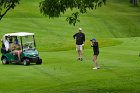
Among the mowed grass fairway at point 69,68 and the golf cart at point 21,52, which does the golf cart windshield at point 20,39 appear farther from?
the mowed grass fairway at point 69,68

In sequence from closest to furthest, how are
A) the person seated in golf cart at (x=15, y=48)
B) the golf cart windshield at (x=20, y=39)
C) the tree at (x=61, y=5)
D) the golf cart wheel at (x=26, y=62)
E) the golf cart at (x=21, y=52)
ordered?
1. the tree at (x=61, y=5)
2. the golf cart wheel at (x=26, y=62)
3. the golf cart at (x=21, y=52)
4. the person seated in golf cart at (x=15, y=48)
5. the golf cart windshield at (x=20, y=39)

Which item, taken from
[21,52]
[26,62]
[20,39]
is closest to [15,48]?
[20,39]

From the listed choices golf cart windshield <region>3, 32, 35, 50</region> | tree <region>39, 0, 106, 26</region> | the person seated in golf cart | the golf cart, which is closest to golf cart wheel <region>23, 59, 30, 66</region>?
the golf cart

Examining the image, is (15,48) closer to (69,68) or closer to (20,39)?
(20,39)

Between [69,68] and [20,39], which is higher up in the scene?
[20,39]

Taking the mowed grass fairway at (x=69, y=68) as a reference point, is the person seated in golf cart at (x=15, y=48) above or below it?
above

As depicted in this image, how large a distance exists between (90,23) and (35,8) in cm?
1261

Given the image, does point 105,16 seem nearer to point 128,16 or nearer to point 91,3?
point 128,16

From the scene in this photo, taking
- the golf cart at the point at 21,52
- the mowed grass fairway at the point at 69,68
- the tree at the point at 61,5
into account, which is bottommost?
the mowed grass fairway at the point at 69,68

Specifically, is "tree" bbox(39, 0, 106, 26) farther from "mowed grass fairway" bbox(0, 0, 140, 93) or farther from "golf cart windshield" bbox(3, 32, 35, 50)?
"golf cart windshield" bbox(3, 32, 35, 50)

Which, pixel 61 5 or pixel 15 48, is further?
pixel 15 48

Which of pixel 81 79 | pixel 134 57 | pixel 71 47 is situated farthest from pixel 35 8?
pixel 81 79

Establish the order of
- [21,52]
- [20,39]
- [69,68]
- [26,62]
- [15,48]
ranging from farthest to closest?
[20,39] → [15,48] → [21,52] → [26,62] → [69,68]

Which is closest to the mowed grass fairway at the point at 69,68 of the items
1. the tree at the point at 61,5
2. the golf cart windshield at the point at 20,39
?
the golf cart windshield at the point at 20,39
